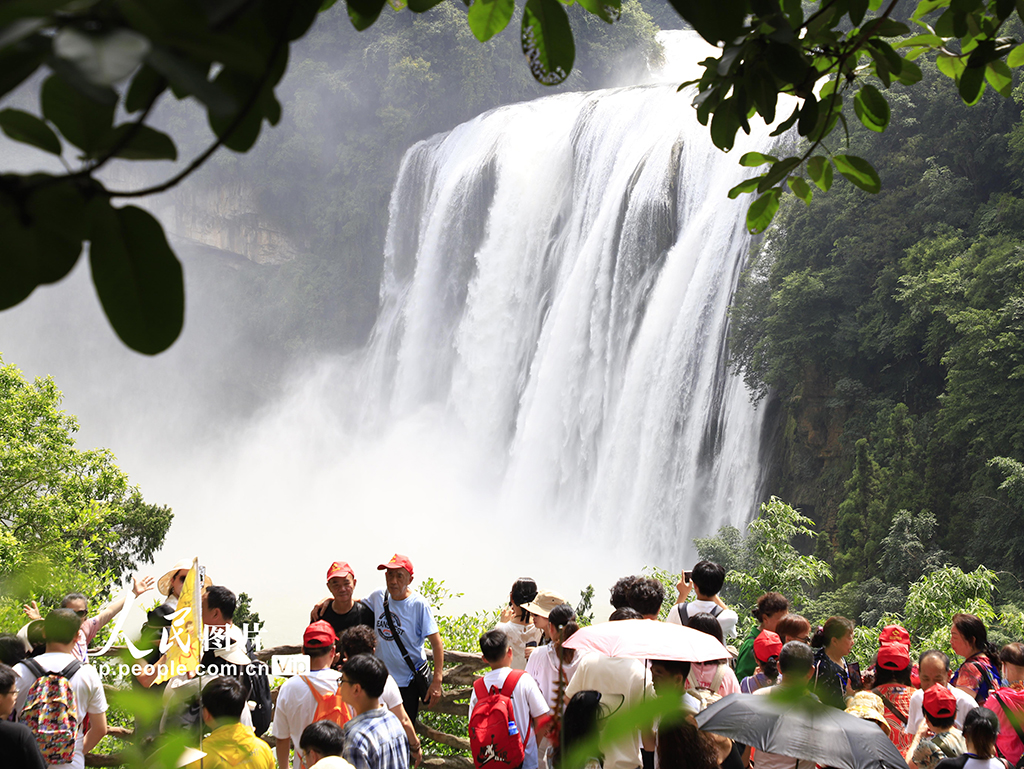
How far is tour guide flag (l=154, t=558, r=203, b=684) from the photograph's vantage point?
1.81 m

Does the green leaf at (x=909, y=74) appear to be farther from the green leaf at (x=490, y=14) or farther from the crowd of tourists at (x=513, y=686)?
the crowd of tourists at (x=513, y=686)

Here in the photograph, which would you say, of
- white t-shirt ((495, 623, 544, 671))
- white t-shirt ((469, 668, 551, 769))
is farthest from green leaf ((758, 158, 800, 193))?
white t-shirt ((495, 623, 544, 671))

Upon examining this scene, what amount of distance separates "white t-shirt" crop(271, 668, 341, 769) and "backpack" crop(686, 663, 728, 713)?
135 centimetres

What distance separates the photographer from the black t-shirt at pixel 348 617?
3.97 meters

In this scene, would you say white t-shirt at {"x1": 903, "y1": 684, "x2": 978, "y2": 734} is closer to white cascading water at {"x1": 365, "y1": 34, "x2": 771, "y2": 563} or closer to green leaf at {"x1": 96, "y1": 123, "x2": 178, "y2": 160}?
green leaf at {"x1": 96, "y1": 123, "x2": 178, "y2": 160}

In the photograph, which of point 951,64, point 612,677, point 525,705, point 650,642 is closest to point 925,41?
point 951,64

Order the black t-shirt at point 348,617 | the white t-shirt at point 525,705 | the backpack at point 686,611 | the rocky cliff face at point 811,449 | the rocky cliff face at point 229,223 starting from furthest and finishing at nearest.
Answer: the rocky cliff face at point 229,223
the rocky cliff face at point 811,449
the black t-shirt at point 348,617
the backpack at point 686,611
the white t-shirt at point 525,705

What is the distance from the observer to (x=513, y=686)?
2988 mm

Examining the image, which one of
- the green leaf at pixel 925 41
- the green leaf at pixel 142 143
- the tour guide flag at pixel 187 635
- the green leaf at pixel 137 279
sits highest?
the green leaf at pixel 925 41

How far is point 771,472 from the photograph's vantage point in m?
13.8

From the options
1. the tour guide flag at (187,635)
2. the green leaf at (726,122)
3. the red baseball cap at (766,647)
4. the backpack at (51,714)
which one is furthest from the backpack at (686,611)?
the green leaf at (726,122)

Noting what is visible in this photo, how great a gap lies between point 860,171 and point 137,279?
1.31 m

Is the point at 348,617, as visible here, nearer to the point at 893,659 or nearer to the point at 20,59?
the point at 893,659

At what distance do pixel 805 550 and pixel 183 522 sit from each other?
21724 millimetres
